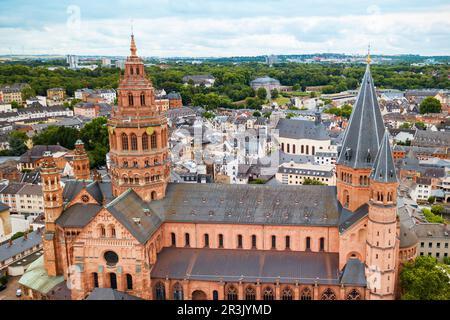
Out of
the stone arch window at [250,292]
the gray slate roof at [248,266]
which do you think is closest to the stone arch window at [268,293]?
the gray slate roof at [248,266]

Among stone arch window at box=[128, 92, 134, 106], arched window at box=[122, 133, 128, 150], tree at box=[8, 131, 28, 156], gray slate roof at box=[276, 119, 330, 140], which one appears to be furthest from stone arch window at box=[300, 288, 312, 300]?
tree at box=[8, 131, 28, 156]

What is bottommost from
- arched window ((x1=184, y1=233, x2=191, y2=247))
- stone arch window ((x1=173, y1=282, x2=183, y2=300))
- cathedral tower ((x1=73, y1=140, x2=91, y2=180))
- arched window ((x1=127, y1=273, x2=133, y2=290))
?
stone arch window ((x1=173, y1=282, x2=183, y2=300))

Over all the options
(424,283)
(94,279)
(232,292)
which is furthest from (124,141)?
(424,283)

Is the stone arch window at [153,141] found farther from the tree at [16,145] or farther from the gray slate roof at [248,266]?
the tree at [16,145]

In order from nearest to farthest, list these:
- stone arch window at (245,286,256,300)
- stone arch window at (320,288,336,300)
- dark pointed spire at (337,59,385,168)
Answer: stone arch window at (320,288,336,300)
stone arch window at (245,286,256,300)
dark pointed spire at (337,59,385,168)

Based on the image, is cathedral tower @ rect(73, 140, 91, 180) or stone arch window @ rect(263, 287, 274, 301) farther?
cathedral tower @ rect(73, 140, 91, 180)

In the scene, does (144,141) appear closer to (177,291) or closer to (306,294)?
(177,291)

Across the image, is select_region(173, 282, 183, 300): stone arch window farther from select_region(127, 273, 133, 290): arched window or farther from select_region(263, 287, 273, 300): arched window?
select_region(263, 287, 273, 300): arched window
